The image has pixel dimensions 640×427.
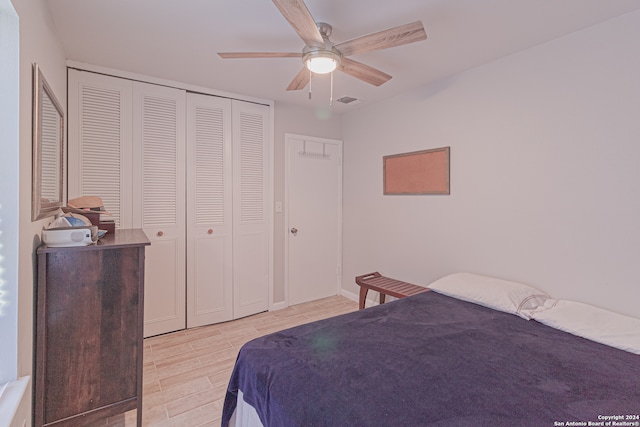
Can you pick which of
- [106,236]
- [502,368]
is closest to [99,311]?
[106,236]

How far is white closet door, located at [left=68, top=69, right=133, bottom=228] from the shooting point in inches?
103

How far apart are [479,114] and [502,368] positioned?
207 centimetres

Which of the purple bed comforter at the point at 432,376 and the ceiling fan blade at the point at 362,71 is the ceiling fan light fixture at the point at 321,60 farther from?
the purple bed comforter at the point at 432,376

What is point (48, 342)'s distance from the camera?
5.12 ft

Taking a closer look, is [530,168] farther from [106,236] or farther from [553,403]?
[106,236]

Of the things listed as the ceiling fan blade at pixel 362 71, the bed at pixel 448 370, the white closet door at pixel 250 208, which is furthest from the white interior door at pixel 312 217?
the bed at pixel 448 370

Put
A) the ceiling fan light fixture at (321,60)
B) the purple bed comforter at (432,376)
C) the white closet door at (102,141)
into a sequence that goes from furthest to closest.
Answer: the white closet door at (102,141) → the ceiling fan light fixture at (321,60) → the purple bed comforter at (432,376)

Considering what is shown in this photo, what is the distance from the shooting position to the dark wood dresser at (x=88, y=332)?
1.55m

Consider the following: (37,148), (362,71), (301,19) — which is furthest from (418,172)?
(37,148)

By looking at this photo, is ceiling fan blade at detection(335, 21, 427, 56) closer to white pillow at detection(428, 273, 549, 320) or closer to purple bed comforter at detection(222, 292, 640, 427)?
purple bed comforter at detection(222, 292, 640, 427)

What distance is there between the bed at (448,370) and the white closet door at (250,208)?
1804 millimetres

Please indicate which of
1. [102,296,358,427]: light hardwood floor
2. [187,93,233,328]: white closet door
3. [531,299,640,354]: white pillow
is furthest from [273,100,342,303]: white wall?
[531,299,640,354]: white pillow

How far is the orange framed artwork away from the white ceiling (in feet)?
2.49

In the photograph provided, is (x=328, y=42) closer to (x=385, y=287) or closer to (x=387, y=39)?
(x=387, y=39)
